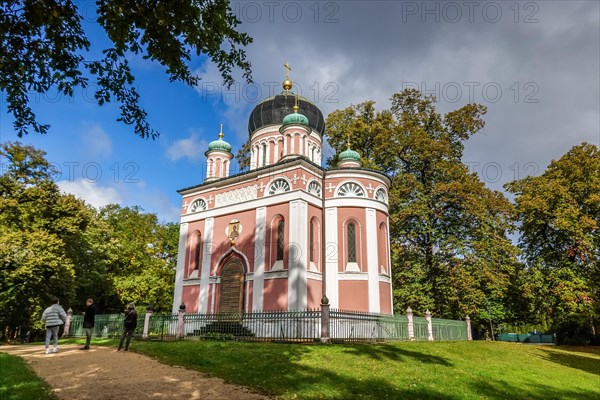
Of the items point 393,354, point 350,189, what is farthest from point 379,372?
point 350,189

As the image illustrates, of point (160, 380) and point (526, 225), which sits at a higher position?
point (526, 225)

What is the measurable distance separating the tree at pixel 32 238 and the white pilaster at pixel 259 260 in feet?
34.0

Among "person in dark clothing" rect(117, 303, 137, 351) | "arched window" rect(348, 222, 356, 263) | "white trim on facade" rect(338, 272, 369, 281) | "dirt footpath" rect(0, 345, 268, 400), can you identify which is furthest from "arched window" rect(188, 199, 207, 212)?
"dirt footpath" rect(0, 345, 268, 400)

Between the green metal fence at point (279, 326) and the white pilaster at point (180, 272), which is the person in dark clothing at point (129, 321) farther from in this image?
the white pilaster at point (180, 272)

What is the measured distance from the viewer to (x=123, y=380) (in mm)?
8078

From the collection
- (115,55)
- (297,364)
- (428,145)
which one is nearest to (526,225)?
(428,145)

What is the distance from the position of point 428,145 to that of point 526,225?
8.16 m

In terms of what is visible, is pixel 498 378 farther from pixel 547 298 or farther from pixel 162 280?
pixel 162 280

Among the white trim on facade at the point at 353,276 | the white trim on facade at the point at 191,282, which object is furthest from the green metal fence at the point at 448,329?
the white trim on facade at the point at 191,282

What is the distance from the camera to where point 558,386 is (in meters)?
11.0

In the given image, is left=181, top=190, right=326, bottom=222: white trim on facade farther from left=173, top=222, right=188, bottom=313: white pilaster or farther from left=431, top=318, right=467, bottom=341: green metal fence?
left=431, top=318, right=467, bottom=341: green metal fence

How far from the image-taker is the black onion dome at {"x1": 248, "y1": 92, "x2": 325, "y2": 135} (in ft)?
87.1

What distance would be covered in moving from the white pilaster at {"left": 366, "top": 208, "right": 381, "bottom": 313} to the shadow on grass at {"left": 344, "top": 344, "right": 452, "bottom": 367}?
6.50m

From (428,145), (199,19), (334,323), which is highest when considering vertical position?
(428,145)
